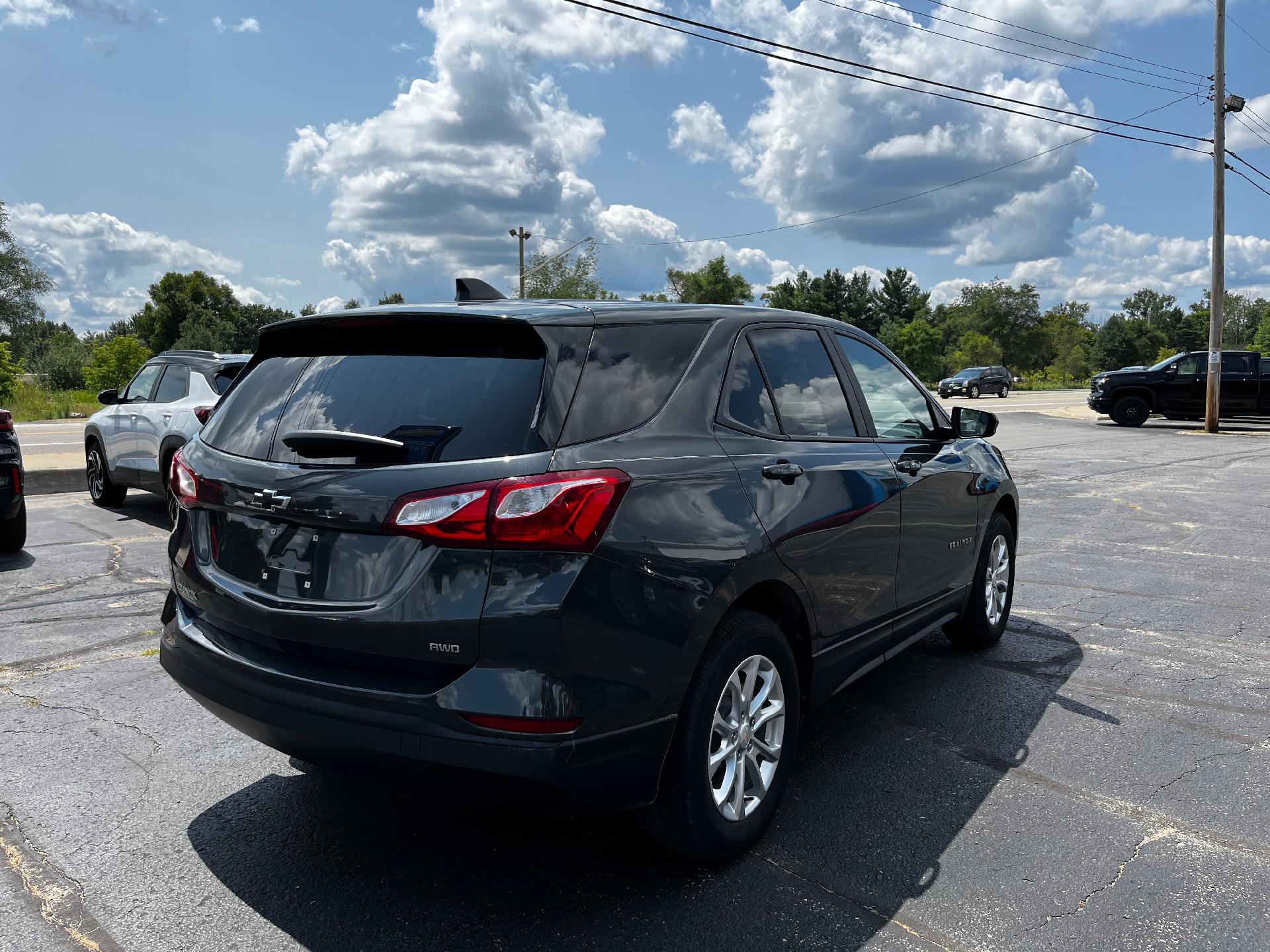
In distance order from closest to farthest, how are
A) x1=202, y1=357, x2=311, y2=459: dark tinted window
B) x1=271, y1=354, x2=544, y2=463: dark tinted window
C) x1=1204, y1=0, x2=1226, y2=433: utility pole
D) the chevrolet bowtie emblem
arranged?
x1=271, y1=354, x2=544, y2=463: dark tinted window → the chevrolet bowtie emblem → x1=202, y1=357, x2=311, y2=459: dark tinted window → x1=1204, y1=0, x2=1226, y2=433: utility pole

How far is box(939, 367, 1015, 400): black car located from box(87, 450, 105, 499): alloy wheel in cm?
4380

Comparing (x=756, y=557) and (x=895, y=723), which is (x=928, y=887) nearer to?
(x=756, y=557)

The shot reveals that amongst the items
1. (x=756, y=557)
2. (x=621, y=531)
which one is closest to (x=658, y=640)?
(x=621, y=531)

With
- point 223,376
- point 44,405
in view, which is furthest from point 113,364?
point 223,376

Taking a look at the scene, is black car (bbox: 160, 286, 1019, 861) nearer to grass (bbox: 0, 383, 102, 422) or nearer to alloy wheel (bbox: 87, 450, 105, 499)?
alloy wheel (bbox: 87, 450, 105, 499)

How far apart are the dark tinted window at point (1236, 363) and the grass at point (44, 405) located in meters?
33.6

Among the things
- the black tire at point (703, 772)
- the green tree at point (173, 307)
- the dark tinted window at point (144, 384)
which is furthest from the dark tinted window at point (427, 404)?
the green tree at point (173, 307)

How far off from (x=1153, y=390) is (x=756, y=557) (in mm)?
27683

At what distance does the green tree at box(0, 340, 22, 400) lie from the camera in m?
32.5

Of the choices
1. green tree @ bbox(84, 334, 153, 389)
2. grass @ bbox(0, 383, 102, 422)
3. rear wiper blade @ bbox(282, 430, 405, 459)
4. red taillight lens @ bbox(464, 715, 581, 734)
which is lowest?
red taillight lens @ bbox(464, 715, 581, 734)

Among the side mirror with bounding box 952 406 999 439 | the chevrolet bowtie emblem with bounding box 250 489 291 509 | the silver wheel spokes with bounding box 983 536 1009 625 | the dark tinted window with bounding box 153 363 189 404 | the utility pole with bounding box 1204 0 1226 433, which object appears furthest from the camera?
the utility pole with bounding box 1204 0 1226 433

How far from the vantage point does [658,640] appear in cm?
266

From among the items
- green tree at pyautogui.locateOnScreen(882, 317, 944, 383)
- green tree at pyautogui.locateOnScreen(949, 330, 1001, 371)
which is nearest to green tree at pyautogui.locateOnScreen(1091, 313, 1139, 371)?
green tree at pyautogui.locateOnScreen(949, 330, 1001, 371)

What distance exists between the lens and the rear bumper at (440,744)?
8.08ft
